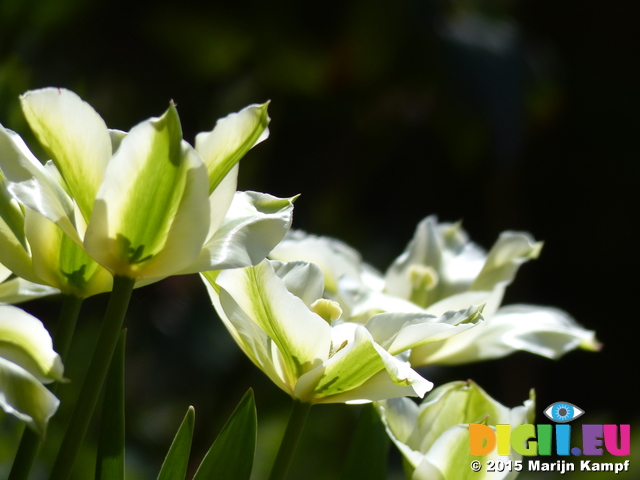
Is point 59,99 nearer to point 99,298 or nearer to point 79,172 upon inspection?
point 79,172

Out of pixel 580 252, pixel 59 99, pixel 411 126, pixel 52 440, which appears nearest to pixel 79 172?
pixel 59 99

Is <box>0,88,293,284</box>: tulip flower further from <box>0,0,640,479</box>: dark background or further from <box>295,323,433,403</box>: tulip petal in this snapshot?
<box>0,0,640,479</box>: dark background

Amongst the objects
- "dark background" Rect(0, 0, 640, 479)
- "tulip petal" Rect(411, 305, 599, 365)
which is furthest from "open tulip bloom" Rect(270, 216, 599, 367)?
"dark background" Rect(0, 0, 640, 479)

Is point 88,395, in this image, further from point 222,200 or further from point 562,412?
point 562,412

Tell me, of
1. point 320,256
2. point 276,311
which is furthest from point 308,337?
point 320,256

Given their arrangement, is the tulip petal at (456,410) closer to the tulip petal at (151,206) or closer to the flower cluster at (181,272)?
the flower cluster at (181,272)

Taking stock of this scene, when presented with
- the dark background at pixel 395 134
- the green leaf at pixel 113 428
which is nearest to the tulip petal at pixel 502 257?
the green leaf at pixel 113 428
